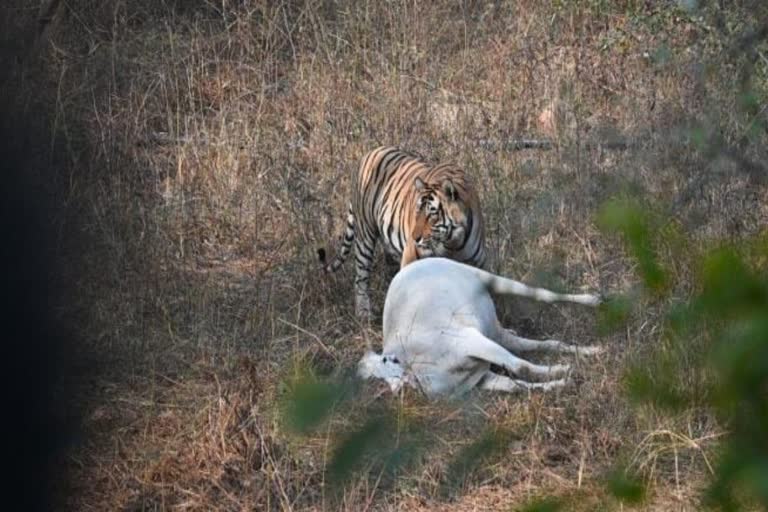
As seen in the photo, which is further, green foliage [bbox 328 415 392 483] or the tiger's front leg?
the tiger's front leg

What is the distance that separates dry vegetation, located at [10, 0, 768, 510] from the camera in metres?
5.29

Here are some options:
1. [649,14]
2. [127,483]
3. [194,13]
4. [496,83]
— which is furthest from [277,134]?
[127,483]

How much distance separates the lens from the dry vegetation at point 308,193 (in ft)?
17.3

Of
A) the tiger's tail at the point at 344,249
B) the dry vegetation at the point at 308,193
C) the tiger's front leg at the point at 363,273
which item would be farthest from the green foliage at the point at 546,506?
the tiger's tail at the point at 344,249

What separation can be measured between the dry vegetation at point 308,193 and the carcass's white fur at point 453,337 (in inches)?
8.5

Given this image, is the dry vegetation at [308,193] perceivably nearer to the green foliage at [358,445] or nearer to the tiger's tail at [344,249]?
the tiger's tail at [344,249]

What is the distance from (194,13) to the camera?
501 inches

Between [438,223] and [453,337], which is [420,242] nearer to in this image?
[438,223]

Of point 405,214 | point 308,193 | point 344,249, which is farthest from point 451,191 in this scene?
point 308,193

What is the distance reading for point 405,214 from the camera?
26.2ft

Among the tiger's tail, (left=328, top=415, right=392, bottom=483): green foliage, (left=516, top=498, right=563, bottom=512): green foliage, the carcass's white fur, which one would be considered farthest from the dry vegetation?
(left=328, top=415, right=392, bottom=483): green foliage

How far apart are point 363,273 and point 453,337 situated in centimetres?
167

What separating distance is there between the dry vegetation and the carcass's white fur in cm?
22

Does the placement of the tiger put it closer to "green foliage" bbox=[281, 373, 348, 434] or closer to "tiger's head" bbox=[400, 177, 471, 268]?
"tiger's head" bbox=[400, 177, 471, 268]
